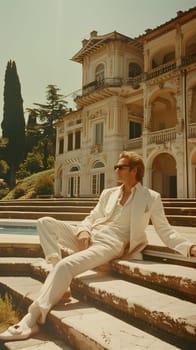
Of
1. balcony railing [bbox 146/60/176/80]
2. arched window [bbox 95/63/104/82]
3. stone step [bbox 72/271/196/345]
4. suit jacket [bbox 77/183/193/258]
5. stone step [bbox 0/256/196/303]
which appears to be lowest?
stone step [bbox 72/271/196/345]

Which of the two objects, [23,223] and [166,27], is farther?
[166,27]

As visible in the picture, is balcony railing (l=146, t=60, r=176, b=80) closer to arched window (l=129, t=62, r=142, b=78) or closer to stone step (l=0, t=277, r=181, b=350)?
arched window (l=129, t=62, r=142, b=78)

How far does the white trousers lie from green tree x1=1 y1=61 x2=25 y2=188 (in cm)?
4183

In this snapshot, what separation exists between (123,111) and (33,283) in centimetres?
2163

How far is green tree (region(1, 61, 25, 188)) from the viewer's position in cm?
4347

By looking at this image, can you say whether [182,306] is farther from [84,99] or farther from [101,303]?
[84,99]

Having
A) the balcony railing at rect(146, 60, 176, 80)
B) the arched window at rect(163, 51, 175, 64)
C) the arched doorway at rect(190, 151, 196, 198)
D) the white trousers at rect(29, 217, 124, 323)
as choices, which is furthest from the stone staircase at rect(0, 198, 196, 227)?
the arched window at rect(163, 51, 175, 64)

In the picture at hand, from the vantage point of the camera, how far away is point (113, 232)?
10.8 ft

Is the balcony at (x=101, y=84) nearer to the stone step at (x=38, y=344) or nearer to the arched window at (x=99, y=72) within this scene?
the arched window at (x=99, y=72)

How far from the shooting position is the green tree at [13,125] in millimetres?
43469

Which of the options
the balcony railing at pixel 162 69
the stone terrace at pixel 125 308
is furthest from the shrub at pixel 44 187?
the stone terrace at pixel 125 308

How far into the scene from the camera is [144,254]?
361 centimetres

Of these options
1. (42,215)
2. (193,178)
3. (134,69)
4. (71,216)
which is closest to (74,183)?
(134,69)

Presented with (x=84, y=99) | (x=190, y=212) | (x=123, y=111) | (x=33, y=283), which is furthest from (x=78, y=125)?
(x=33, y=283)
